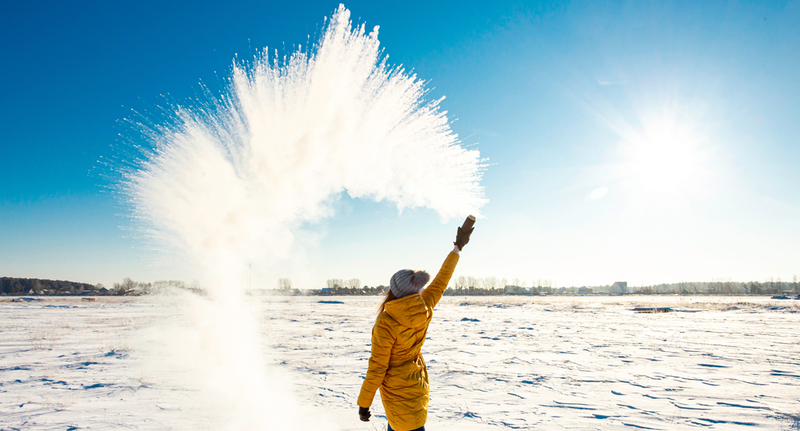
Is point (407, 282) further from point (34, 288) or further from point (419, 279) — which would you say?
point (34, 288)

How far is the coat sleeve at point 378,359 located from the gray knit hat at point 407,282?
0.74 ft

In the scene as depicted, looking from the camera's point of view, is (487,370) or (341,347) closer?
(487,370)

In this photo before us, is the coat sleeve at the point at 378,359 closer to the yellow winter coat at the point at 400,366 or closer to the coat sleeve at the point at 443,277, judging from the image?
the yellow winter coat at the point at 400,366

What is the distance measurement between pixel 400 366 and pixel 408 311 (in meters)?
0.46

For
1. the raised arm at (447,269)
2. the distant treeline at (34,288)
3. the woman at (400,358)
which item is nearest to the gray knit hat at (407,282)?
the woman at (400,358)

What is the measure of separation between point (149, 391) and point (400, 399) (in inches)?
234

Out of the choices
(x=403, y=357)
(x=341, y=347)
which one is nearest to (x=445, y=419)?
(x=403, y=357)

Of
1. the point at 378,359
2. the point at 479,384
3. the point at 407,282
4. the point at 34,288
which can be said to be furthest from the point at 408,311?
the point at 34,288

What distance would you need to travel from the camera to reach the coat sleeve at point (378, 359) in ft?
7.97

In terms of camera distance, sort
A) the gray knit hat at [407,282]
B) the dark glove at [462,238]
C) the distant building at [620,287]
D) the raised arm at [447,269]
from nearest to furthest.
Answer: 1. the gray knit hat at [407,282]
2. the raised arm at [447,269]
3. the dark glove at [462,238]
4. the distant building at [620,287]

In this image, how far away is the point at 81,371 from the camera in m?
7.37

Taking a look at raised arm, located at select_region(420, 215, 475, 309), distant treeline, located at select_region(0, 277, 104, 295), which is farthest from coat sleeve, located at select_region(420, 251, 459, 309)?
distant treeline, located at select_region(0, 277, 104, 295)

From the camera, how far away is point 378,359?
2.45 metres

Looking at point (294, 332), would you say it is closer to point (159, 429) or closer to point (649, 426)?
point (159, 429)
